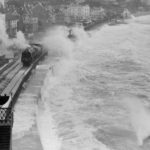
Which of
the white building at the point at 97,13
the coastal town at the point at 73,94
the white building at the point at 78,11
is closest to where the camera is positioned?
the coastal town at the point at 73,94

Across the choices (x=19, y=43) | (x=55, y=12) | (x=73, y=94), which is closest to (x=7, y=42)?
(x=19, y=43)

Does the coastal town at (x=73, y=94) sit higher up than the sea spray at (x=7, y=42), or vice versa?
the sea spray at (x=7, y=42)

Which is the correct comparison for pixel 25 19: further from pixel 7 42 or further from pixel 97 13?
pixel 97 13

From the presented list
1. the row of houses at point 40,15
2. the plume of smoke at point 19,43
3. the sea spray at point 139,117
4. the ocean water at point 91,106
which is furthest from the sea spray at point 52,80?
the row of houses at point 40,15

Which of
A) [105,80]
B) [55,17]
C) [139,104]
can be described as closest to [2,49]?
[105,80]

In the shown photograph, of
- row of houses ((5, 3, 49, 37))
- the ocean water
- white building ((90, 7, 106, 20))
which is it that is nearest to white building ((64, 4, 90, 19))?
white building ((90, 7, 106, 20))

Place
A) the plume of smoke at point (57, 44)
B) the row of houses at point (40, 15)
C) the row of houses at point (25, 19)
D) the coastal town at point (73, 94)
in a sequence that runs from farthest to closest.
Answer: the row of houses at point (40, 15) → the row of houses at point (25, 19) → the plume of smoke at point (57, 44) → the coastal town at point (73, 94)

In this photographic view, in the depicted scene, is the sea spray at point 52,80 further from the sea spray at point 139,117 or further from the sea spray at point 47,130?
the sea spray at point 139,117

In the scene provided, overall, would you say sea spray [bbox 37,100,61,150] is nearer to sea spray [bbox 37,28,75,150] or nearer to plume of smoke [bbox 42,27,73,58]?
sea spray [bbox 37,28,75,150]
